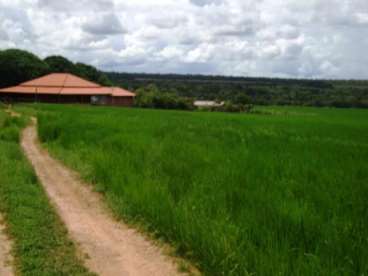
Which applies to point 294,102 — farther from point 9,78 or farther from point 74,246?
point 74,246

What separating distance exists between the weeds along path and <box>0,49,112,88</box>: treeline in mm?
60283

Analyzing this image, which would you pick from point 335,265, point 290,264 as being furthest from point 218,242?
point 335,265

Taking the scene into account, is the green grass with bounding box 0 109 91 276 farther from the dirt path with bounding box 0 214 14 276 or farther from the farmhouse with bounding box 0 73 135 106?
the farmhouse with bounding box 0 73 135 106

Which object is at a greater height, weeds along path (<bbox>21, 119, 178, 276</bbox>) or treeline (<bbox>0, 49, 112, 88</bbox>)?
treeline (<bbox>0, 49, 112, 88</bbox>)

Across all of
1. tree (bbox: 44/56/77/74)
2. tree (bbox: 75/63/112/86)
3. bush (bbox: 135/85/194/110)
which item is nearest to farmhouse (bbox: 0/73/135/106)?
bush (bbox: 135/85/194/110)

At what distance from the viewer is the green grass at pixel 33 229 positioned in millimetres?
5402

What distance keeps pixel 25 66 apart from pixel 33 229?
218 feet

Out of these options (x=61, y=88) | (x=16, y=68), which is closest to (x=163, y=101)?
(x=61, y=88)

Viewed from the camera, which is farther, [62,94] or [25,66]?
[25,66]

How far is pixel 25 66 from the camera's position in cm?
6888

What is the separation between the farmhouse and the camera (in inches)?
2322

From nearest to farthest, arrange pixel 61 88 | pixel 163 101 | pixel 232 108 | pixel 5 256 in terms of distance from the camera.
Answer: pixel 5 256
pixel 61 88
pixel 232 108
pixel 163 101

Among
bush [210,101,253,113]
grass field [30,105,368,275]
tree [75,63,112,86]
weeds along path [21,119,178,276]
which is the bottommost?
bush [210,101,253,113]

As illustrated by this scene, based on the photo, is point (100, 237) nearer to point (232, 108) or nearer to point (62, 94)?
point (62, 94)
